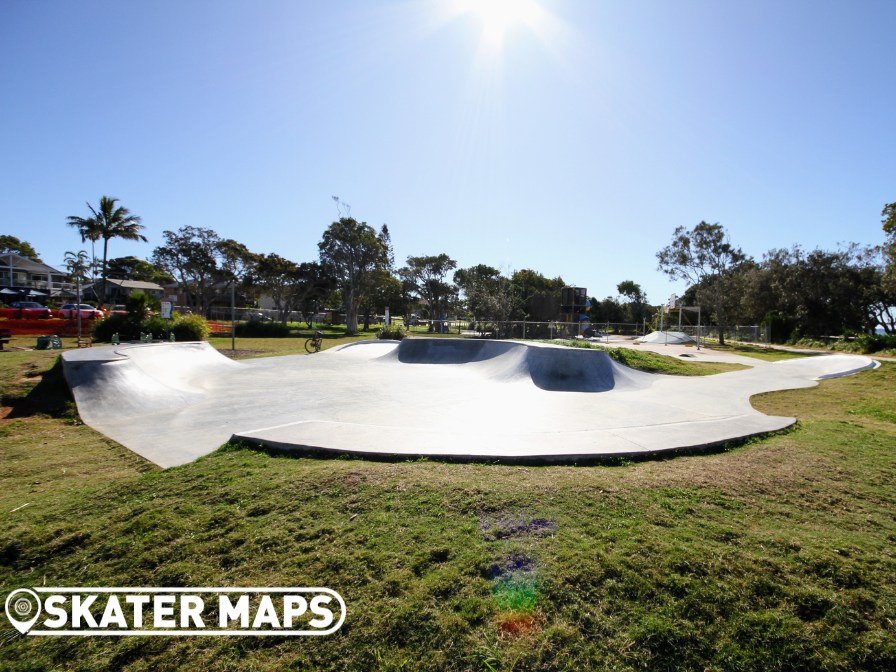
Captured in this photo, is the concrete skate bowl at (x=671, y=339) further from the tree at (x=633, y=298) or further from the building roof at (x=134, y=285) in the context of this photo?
the building roof at (x=134, y=285)

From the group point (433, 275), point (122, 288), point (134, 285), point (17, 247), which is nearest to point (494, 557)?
point (433, 275)

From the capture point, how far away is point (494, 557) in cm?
265

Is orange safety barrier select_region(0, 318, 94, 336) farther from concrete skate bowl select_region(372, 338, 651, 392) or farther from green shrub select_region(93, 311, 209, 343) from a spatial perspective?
concrete skate bowl select_region(372, 338, 651, 392)

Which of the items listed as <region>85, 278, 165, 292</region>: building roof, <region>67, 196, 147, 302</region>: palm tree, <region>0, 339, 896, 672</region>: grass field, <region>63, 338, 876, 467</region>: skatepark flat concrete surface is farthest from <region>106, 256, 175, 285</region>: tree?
<region>0, 339, 896, 672</region>: grass field

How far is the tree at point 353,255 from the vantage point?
38.8 m

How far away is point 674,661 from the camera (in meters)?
2.05

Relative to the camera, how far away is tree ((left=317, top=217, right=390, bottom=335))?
38.8m

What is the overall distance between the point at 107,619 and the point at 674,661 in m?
3.19

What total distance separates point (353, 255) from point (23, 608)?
127ft

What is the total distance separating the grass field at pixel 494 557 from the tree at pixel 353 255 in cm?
3589

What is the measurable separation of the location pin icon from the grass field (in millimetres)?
57

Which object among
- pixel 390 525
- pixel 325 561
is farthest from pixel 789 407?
Result: pixel 325 561

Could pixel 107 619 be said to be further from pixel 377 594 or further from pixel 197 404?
pixel 197 404

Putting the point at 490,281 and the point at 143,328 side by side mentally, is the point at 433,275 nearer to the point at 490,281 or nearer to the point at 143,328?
the point at 490,281
